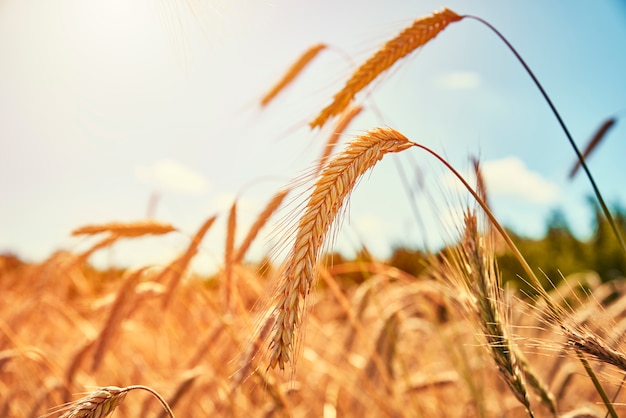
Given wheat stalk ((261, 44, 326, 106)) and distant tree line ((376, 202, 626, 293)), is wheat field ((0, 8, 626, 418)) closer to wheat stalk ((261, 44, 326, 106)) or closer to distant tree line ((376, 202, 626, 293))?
wheat stalk ((261, 44, 326, 106))

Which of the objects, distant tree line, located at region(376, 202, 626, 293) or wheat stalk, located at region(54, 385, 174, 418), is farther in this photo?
distant tree line, located at region(376, 202, 626, 293)

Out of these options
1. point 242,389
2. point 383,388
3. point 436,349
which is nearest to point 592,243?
point 436,349

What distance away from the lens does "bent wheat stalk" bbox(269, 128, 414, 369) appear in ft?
2.40

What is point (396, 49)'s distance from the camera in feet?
4.10

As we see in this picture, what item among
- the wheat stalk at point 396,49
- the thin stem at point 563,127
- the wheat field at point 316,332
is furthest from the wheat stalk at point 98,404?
the thin stem at point 563,127

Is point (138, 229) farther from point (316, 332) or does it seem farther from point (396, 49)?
point (316, 332)

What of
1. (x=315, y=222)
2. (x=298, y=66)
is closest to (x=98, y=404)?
(x=315, y=222)

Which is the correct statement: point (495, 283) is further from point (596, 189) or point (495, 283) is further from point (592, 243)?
point (592, 243)

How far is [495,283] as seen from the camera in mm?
1160

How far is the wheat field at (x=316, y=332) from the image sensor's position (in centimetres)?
85

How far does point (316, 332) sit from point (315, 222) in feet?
9.38

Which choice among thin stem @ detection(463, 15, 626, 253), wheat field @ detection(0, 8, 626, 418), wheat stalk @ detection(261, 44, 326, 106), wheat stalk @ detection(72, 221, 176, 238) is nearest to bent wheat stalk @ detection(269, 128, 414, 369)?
wheat field @ detection(0, 8, 626, 418)

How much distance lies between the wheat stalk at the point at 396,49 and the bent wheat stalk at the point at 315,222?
0.32 metres

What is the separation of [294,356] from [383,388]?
73.7 inches
